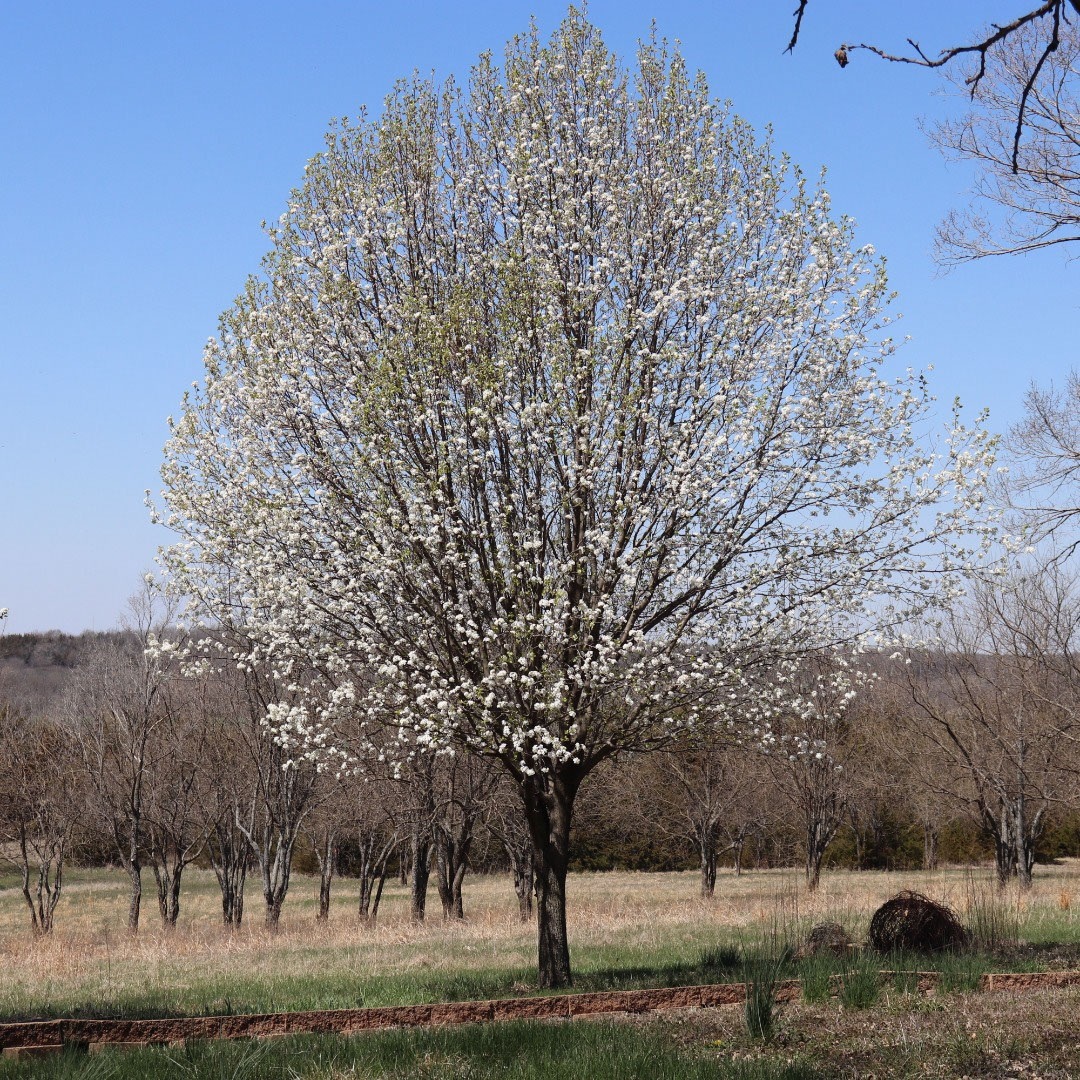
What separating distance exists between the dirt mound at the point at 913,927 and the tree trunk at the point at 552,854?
11.5 feet

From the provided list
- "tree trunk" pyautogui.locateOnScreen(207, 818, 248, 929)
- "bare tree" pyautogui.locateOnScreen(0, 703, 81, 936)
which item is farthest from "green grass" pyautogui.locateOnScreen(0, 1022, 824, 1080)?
"bare tree" pyautogui.locateOnScreen(0, 703, 81, 936)

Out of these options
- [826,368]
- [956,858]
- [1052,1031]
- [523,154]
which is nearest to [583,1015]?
[1052,1031]

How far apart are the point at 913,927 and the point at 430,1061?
7.64 meters

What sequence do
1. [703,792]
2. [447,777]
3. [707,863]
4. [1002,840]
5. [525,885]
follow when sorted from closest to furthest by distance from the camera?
[447,777] → [525,885] → [1002,840] → [707,863] → [703,792]

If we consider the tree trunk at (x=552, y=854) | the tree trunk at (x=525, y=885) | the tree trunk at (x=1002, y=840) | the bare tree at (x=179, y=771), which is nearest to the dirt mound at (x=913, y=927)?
the tree trunk at (x=552, y=854)

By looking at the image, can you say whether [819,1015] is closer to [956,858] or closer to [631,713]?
[631,713]

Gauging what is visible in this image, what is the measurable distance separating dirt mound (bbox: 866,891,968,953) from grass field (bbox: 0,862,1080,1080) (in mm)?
835

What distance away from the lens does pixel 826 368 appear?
11.6 m

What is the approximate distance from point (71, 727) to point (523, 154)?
87.4ft

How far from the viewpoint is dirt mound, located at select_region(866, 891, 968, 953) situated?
459 inches

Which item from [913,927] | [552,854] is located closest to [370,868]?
[552,854]

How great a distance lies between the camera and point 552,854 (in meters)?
12.4

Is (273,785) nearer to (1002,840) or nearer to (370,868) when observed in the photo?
(370,868)

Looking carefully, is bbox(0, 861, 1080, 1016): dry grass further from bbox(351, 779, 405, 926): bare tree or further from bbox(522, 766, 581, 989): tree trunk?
bbox(351, 779, 405, 926): bare tree
